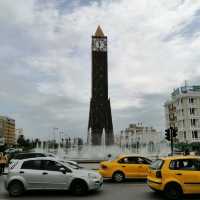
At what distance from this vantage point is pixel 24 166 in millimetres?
13039

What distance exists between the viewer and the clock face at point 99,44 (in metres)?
66.5

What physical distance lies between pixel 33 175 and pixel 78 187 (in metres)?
1.81

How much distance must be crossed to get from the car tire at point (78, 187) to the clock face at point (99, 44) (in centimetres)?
5518

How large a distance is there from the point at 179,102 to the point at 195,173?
8431 centimetres

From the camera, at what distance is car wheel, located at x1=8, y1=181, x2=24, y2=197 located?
12.7 metres

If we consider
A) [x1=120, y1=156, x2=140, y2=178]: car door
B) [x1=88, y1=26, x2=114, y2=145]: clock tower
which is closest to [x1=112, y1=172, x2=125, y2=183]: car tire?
[x1=120, y1=156, x2=140, y2=178]: car door

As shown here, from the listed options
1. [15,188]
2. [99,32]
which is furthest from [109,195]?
[99,32]

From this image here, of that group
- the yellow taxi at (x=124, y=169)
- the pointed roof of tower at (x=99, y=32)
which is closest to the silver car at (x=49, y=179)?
the yellow taxi at (x=124, y=169)

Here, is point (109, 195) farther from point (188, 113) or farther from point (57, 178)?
point (188, 113)

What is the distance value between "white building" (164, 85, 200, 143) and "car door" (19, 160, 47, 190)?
79545 mm

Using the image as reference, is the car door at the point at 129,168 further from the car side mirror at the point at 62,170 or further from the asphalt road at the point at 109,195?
the car side mirror at the point at 62,170

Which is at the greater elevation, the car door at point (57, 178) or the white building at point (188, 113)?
the white building at point (188, 113)

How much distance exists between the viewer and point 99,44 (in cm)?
6700

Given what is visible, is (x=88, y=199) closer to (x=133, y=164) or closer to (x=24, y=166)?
(x=24, y=166)
